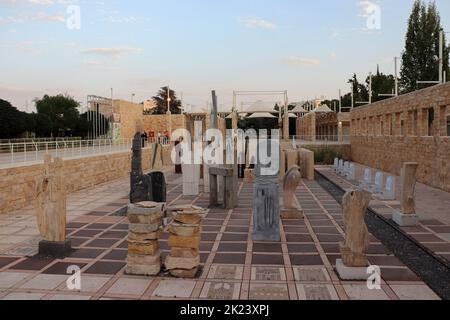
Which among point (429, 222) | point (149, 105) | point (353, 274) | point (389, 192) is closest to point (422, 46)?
point (389, 192)

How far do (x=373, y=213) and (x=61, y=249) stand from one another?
676 centimetres

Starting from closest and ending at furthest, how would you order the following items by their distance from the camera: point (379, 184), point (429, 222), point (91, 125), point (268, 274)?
point (268, 274) < point (429, 222) < point (379, 184) < point (91, 125)

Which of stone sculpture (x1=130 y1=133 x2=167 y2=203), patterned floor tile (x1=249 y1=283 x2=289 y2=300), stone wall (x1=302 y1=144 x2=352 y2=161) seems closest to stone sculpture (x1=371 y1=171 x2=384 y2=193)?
stone sculpture (x1=130 y1=133 x2=167 y2=203)

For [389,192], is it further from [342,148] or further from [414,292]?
[342,148]

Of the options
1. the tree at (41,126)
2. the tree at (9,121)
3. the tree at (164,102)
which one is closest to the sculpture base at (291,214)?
the tree at (9,121)

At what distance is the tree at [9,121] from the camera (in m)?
19.6

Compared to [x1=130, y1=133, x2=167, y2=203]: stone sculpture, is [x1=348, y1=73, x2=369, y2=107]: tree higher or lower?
higher

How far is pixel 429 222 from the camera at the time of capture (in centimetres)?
897

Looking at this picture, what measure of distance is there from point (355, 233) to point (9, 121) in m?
18.3

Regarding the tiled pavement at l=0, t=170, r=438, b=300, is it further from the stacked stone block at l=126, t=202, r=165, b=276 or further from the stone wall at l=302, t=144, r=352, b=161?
the stone wall at l=302, t=144, r=352, b=161

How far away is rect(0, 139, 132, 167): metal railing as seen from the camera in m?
11.6

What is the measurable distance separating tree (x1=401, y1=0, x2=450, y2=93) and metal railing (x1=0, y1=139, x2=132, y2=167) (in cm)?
2408

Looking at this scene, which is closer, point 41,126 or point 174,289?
point 174,289

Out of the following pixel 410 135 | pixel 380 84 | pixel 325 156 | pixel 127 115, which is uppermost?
pixel 380 84
